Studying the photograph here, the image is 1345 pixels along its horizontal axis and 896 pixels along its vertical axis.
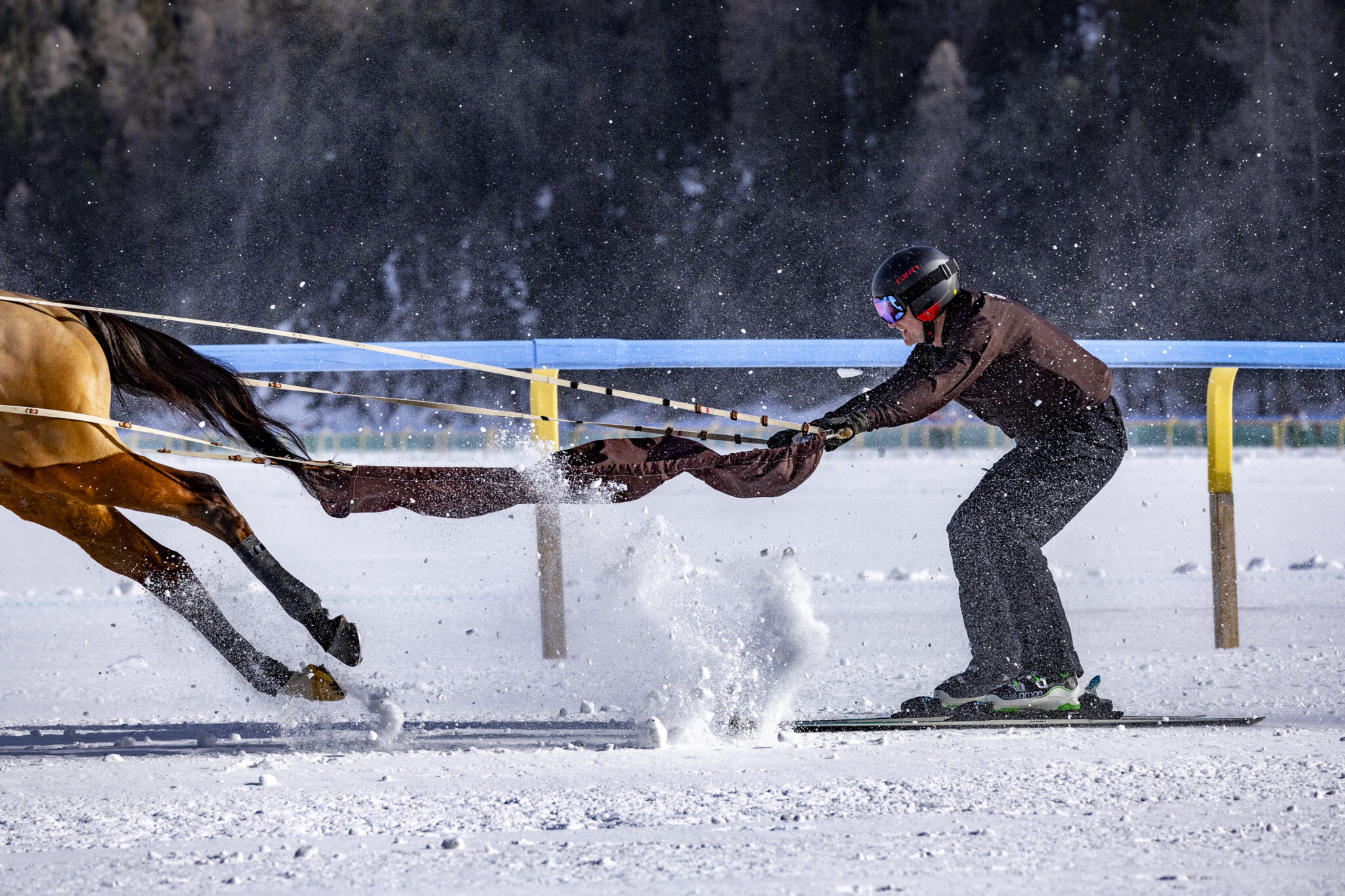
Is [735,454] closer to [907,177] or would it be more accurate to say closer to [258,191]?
[907,177]

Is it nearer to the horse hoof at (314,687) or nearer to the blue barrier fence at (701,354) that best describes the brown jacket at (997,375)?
the blue barrier fence at (701,354)

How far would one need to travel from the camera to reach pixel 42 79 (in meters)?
33.4

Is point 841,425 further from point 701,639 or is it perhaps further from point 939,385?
point 701,639

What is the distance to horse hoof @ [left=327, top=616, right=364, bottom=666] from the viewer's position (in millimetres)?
3422

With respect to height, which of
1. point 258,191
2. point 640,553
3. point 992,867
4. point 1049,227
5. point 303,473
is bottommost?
point 992,867

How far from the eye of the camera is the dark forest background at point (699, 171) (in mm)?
31984

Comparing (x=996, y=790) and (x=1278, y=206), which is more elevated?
(x=1278, y=206)

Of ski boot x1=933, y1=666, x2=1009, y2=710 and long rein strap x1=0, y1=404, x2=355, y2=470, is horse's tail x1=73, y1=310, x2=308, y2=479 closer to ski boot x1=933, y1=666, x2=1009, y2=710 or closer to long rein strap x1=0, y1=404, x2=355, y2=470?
long rein strap x1=0, y1=404, x2=355, y2=470

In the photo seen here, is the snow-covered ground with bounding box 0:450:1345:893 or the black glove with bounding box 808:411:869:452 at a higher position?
the black glove with bounding box 808:411:869:452

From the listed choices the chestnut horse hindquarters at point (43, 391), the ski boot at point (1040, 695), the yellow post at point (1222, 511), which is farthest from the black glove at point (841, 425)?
the yellow post at point (1222, 511)

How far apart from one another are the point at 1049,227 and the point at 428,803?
31626 mm

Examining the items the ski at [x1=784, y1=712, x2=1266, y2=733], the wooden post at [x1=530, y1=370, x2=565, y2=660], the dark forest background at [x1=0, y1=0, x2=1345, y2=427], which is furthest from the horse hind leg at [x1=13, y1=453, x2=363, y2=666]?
the dark forest background at [x1=0, y1=0, x2=1345, y2=427]

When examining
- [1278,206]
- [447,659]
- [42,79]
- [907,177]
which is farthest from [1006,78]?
[447,659]

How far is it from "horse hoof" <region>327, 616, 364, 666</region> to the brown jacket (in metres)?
1.40
